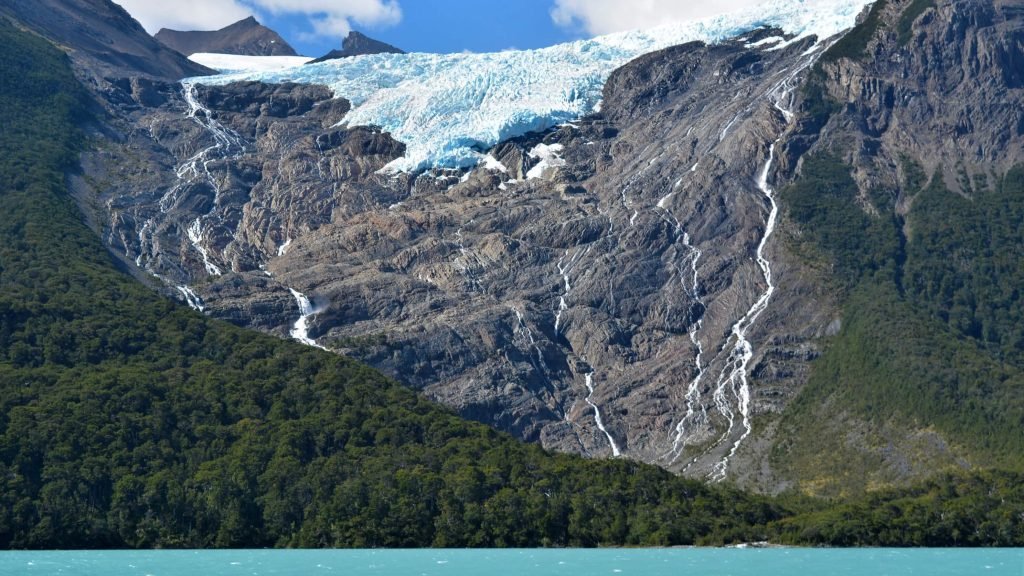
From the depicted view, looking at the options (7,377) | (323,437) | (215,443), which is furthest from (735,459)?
(7,377)

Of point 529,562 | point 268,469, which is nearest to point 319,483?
point 268,469

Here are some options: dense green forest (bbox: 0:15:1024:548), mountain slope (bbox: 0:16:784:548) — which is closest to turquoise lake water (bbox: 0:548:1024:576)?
dense green forest (bbox: 0:15:1024:548)

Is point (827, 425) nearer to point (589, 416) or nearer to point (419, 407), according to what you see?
point (589, 416)

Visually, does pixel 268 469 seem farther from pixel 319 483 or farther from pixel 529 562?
pixel 529 562

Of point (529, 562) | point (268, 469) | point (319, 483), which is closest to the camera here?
point (529, 562)

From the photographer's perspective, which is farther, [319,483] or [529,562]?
[319,483]

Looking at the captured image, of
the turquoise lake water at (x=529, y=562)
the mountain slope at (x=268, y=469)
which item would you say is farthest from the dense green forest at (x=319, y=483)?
the turquoise lake water at (x=529, y=562)

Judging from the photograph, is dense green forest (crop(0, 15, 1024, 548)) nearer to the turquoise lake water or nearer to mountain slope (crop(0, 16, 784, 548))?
mountain slope (crop(0, 16, 784, 548))
